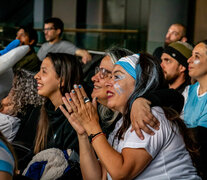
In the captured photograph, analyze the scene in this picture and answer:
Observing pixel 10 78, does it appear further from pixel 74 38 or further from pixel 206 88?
pixel 74 38

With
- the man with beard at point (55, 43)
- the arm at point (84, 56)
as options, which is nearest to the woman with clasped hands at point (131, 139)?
the arm at point (84, 56)

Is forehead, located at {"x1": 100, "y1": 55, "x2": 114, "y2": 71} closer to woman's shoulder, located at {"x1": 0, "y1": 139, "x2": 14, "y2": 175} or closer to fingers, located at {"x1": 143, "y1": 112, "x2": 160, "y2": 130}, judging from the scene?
fingers, located at {"x1": 143, "y1": 112, "x2": 160, "y2": 130}

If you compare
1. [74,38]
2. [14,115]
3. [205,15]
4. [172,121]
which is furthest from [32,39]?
[172,121]

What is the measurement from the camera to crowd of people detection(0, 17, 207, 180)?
6.28ft

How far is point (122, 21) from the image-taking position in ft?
34.6

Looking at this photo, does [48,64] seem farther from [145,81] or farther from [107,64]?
[145,81]

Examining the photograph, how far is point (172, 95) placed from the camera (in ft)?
7.25

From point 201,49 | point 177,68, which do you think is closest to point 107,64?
point 201,49

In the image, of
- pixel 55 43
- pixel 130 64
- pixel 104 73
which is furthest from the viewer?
pixel 55 43

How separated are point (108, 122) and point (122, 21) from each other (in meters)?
7.93

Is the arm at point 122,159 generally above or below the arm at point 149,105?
below

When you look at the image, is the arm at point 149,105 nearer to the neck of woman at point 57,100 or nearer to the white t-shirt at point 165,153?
the white t-shirt at point 165,153

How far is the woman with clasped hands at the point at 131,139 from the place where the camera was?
189cm

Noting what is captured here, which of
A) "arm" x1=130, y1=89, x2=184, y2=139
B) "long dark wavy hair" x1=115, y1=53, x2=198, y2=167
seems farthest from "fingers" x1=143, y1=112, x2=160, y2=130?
"long dark wavy hair" x1=115, y1=53, x2=198, y2=167
